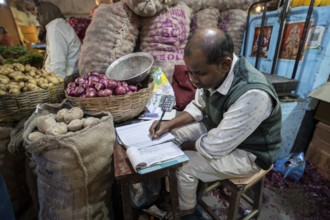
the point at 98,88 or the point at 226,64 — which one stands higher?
the point at 226,64

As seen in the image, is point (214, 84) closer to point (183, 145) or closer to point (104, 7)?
point (183, 145)

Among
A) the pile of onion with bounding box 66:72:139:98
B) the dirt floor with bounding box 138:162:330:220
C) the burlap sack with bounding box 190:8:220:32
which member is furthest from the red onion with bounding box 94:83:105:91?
the burlap sack with bounding box 190:8:220:32

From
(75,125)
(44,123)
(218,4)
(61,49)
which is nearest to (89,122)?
(75,125)

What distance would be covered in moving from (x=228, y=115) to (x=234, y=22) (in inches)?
57.4

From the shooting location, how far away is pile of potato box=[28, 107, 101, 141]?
0.77 m

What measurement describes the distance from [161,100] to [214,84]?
529mm

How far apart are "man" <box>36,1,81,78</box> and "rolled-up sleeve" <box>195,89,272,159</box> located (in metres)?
1.53

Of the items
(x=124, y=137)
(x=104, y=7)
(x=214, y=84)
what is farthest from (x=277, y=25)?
(x=124, y=137)

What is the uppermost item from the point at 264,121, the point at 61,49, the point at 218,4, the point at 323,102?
the point at 218,4

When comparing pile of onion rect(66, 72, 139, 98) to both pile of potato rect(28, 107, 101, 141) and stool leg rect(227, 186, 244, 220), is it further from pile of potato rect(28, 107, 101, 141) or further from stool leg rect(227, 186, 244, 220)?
stool leg rect(227, 186, 244, 220)

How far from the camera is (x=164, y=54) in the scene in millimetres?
1609

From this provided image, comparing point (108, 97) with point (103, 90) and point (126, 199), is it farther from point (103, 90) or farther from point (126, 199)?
point (126, 199)

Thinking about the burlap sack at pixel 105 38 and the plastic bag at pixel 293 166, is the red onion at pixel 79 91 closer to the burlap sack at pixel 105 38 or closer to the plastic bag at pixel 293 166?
the burlap sack at pixel 105 38

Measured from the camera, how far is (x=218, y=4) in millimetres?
1900
